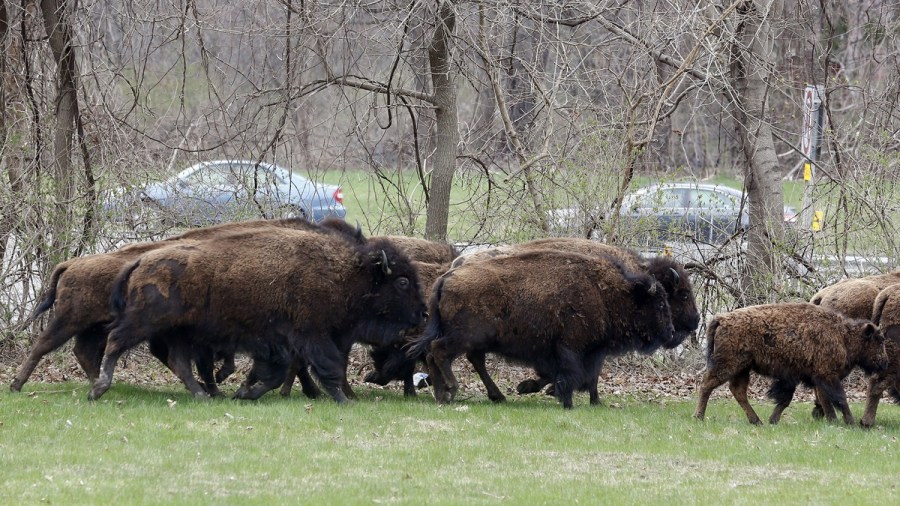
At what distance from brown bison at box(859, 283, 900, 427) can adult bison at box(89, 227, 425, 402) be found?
17.1 feet

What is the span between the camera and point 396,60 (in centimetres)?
1716

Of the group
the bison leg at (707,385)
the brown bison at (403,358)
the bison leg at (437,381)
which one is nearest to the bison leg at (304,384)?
the brown bison at (403,358)

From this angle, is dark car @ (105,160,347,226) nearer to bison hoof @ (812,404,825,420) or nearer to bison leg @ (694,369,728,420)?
bison leg @ (694,369,728,420)

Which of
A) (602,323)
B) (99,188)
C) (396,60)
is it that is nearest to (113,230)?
(99,188)

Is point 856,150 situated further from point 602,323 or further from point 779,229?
point 602,323

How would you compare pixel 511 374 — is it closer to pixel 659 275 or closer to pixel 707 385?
pixel 659 275

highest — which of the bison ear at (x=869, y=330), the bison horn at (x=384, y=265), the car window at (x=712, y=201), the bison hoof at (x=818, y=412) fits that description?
the car window at (x=712, y=201)

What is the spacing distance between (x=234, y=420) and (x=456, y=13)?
25.6 feet

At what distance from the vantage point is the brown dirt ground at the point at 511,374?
595 inches

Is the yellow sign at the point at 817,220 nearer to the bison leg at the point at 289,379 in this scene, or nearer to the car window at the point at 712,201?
the car window at the point at 712,201

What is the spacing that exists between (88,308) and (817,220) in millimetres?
10971

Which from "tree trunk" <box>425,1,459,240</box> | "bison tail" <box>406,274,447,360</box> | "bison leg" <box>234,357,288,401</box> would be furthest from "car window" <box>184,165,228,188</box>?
"bison tail" <box>406,274,447,360</box>

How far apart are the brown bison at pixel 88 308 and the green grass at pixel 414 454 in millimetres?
462

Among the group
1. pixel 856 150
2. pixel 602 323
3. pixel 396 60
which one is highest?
pixel 396 60
